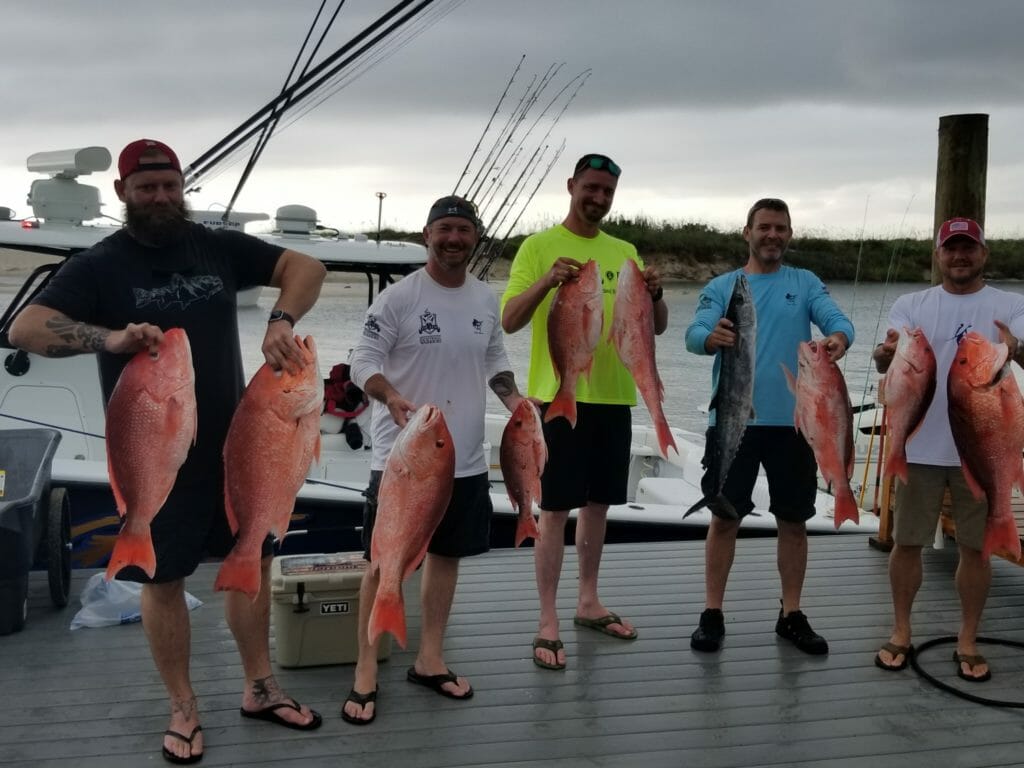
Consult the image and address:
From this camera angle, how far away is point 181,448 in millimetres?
2744

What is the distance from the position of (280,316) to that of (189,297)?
0.29 m

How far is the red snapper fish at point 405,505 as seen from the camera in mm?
3064

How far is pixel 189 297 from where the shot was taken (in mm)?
3154

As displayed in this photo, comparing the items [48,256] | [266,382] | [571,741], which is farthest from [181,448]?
[48,256]

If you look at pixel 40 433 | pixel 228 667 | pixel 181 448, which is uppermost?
pixel 181 448

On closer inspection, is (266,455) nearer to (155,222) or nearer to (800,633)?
(155,222)

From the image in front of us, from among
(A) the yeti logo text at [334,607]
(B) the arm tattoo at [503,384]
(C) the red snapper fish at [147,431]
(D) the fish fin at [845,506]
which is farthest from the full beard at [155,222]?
(D) the fish fin at [845,506]

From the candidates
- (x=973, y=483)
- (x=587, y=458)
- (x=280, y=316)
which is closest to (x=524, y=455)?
(x=587, y=458)

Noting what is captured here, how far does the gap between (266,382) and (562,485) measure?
162 cm

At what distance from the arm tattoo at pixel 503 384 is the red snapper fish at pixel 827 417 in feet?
3.25

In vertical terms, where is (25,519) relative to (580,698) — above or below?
above

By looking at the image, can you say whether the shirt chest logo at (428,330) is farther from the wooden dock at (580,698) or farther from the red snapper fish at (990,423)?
the red snapper fish at (990,423)

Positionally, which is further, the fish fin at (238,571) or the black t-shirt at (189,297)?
the black t-shirt at (189,297)

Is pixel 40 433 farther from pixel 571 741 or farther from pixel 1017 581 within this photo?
pixel 1017 581
